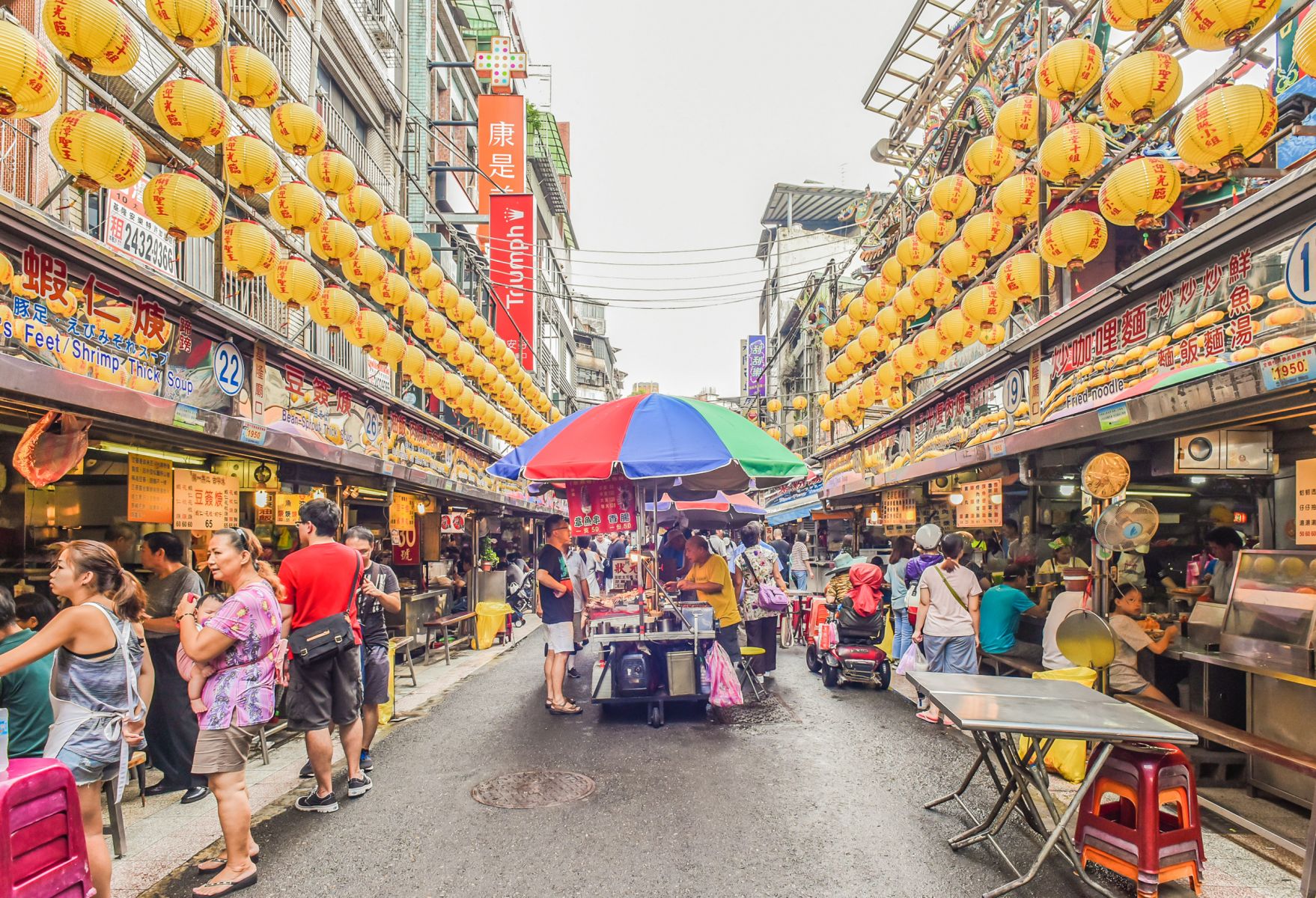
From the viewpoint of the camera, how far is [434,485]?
43.3 feet

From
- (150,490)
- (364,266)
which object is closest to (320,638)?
(150,490)

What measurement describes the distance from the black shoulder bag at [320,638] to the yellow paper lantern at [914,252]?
9.73m

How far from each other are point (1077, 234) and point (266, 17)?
12343mm

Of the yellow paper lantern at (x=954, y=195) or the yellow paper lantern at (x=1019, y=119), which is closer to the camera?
the yellow paper lantern at (x=1019, y=119)

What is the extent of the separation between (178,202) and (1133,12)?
312 inches

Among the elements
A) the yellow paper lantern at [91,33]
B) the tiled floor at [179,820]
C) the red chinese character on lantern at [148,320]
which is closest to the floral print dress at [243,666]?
the tiled floor at [179,820]

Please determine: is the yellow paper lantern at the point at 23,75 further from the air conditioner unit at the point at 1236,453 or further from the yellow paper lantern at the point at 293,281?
the air conditioner unit at the point at 1236,453

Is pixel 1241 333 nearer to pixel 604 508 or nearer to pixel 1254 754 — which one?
pixel 1254 754

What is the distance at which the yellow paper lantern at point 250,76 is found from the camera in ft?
25.4

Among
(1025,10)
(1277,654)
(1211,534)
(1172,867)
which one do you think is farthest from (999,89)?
(1172,867)

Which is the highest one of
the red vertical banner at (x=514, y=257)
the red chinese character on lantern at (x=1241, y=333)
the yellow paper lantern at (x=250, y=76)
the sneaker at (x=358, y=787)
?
the red vertical banner at (x=514, y=257)

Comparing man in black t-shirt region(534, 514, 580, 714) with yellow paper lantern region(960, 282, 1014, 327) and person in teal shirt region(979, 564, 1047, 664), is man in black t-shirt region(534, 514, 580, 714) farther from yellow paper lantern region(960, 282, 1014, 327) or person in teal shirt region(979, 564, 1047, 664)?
yellow paper lantern region(960, 282, 1014, 327)

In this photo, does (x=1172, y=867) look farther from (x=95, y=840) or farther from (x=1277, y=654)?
(x=95, y=840)

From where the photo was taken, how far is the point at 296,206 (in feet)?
29.1
